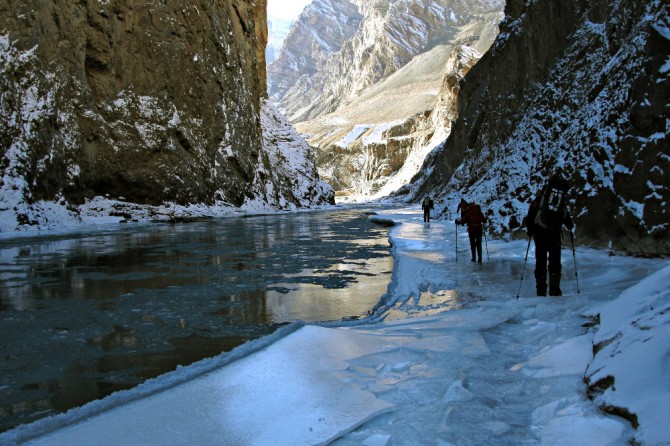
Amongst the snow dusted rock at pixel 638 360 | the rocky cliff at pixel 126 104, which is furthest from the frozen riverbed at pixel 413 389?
the rocky cliff at pixel 126 104

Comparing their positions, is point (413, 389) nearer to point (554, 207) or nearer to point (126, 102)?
point (554, 207)

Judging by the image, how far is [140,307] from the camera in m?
6.95

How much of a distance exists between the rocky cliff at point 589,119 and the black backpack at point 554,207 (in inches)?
141

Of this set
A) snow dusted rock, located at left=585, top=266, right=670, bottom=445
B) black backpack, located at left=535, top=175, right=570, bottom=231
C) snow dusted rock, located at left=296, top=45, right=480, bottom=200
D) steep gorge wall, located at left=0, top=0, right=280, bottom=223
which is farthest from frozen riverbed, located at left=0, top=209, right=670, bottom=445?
snow dusted rock, located at left=296, top=45, right=480, bottom=200

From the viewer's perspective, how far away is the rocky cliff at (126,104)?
2441 cm

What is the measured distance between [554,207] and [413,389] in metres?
4.18

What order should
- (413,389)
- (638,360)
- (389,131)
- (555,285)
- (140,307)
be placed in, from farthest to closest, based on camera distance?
(389,131) → (140,307) → (555,285) → (413,389) → (638,360)

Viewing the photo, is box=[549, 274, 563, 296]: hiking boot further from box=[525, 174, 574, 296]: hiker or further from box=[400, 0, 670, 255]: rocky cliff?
box=[400, 0, 670, 255]: rocky cliff

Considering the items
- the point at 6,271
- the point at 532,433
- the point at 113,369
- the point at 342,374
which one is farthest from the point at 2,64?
the point at 532,433

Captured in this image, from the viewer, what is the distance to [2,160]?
22625 millimetres

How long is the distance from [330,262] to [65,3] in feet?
89.1

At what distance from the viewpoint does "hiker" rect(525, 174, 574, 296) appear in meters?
6.65

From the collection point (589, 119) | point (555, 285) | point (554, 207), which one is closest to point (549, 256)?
point (555, 285)

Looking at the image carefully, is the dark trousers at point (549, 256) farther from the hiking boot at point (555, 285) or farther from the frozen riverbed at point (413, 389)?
the frozen riverbed at point (413, 389)
